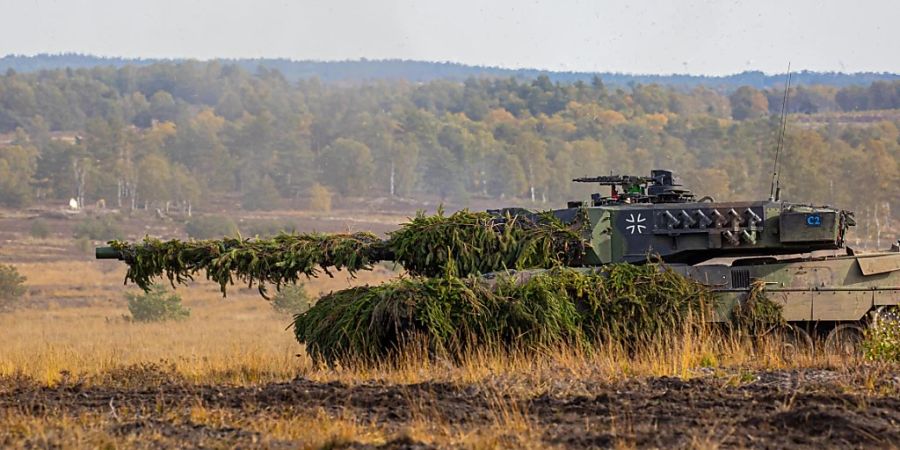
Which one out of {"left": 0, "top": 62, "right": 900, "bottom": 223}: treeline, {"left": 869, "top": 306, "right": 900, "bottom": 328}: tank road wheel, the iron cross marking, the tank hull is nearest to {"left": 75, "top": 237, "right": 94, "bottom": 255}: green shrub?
{"left": 0, "top": 62, "right": 900, "bottom": 223}: treeline

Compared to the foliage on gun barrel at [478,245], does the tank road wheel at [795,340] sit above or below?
below

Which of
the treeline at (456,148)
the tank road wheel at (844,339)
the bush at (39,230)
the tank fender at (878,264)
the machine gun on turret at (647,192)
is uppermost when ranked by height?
the treeline at (456,148)

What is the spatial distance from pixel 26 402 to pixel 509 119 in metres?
112

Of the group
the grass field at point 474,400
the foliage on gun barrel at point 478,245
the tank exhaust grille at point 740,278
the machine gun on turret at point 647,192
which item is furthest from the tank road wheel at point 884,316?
the foliage on gun barrel at point 478,245

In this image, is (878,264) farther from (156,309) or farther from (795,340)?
(156,309)

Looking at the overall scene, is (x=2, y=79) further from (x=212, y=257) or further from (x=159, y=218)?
(x=212, y=257)

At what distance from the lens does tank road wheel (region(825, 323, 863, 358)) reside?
1596 cm

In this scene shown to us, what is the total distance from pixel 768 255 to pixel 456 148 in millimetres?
86594

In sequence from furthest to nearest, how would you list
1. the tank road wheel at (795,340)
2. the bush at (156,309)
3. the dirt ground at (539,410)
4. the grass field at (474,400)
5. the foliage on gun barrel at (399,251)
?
the bush at (156,309) → the foliage on gun barrel at (399,251) → the tank road wheel at (795,340) → the grass field at (474,400) → the dirt ground at (539,410)

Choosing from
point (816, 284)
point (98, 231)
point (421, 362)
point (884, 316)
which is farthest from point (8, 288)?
point (98, 231)

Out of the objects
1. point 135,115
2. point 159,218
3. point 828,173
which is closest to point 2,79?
A: point 135,115

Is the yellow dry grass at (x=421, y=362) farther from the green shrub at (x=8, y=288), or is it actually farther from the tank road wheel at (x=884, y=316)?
the green shrub at (x=8, y=288)

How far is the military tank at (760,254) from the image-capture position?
15867 millimetres

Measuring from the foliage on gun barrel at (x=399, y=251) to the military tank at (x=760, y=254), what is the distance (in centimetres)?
19
